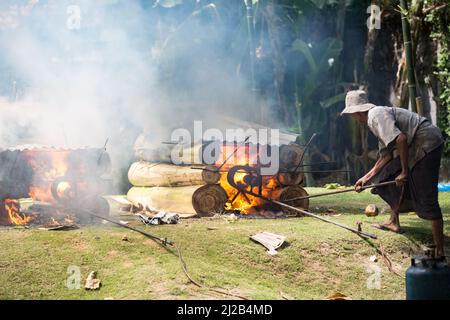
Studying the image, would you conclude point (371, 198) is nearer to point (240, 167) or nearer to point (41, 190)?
point (240, 167)

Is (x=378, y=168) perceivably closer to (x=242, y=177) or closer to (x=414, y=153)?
(x=414, y=153)

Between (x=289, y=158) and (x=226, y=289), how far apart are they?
4.58 meters

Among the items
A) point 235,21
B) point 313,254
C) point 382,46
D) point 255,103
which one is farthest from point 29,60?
point 382,46

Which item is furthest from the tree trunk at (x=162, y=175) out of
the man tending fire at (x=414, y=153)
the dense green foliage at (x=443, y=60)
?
the dense green foliage at (x=443, y=60)

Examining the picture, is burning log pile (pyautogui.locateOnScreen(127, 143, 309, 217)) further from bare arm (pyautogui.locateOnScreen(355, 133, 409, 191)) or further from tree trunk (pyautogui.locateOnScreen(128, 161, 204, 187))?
bare arm (pyautogui.locateOnScreen(355, 133, 409, 191))

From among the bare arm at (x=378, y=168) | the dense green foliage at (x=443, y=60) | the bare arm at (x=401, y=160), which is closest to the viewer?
A: the bare arm at (x=401, y=160)

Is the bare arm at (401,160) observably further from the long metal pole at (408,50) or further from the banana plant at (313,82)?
the banana plant at (313,82)

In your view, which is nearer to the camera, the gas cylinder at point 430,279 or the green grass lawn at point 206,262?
the gas cylinder at point 430,279

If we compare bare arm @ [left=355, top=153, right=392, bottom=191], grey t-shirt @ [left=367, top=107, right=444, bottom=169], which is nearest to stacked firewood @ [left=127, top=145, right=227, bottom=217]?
bare arm @ [left=355, top=153, right=392, bottom=191]

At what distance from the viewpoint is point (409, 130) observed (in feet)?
22.7

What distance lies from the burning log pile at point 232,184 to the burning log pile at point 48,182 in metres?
1.44

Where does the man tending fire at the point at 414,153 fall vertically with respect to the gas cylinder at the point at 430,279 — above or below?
above

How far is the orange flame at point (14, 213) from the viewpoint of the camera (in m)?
8.76

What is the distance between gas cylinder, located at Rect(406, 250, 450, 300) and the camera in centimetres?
509
